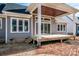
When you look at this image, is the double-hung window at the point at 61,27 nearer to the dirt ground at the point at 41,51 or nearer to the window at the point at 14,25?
the window at the point at 14,25

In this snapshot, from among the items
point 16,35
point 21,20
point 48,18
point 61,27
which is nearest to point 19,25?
point 21,20

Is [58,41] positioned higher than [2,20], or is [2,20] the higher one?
[2,20]

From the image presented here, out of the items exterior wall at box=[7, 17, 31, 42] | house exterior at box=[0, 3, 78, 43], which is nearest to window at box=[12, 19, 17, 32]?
house exterior at box=[0, 3, 78, 43]

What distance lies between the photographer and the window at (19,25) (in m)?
13.9

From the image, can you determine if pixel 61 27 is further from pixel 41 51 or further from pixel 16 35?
pixel 41 51

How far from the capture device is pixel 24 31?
47.7 feet

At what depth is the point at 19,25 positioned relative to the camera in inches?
564

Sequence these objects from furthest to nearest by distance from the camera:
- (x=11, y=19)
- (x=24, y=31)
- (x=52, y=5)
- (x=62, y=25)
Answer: (x=62, y=25) < (x=24, y=31) < (x=11, y=19) < (x=52, y=5)

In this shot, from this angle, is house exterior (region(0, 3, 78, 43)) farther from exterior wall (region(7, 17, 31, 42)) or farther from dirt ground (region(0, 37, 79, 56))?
dirt ground (region(0, 37, 79, 56))

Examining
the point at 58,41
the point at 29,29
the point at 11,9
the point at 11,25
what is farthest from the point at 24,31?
the point at 58,41

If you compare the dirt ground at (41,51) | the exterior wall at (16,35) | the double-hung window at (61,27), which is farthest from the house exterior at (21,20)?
the double-hung window at (61,27)

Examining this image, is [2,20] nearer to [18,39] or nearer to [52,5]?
[18,39]

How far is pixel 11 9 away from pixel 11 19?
120cm

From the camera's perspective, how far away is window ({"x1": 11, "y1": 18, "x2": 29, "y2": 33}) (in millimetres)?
13910
